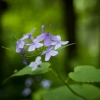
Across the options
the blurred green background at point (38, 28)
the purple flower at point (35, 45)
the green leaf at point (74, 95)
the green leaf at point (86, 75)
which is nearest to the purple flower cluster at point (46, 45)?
the purple flower at point (35, 45)

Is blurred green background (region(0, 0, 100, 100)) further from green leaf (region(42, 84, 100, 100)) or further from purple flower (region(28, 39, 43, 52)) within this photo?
purple flower (region(28, 39, 43, 52))

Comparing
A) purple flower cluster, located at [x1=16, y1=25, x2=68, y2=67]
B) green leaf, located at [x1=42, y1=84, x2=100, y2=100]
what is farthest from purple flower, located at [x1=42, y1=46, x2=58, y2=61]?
green leaf, located at [x1=42, y1=84, x2=100, y2=100]

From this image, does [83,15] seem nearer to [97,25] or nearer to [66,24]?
[66,24]

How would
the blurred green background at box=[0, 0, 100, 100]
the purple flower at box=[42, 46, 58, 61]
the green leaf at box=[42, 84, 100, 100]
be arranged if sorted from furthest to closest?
the blurred green background at box=[0, 0, 100, 100] < the green leaf at box=[42, 84, 100, 100] < the purple flower at box=[42, 46, 58, 61]

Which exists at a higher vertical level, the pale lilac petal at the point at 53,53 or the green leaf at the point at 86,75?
the pale lilac petal at the point at 53,53

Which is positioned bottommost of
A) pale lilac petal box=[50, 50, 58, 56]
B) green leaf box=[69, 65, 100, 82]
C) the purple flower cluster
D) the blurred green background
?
the blurred green background

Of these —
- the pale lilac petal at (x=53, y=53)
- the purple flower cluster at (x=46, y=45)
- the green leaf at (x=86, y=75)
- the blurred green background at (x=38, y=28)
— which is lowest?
the blurred green background at (x=38, y=28)

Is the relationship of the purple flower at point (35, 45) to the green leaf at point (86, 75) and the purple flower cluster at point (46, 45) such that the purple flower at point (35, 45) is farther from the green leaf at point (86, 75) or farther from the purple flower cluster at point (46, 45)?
the green leaf at point (86, 75)
